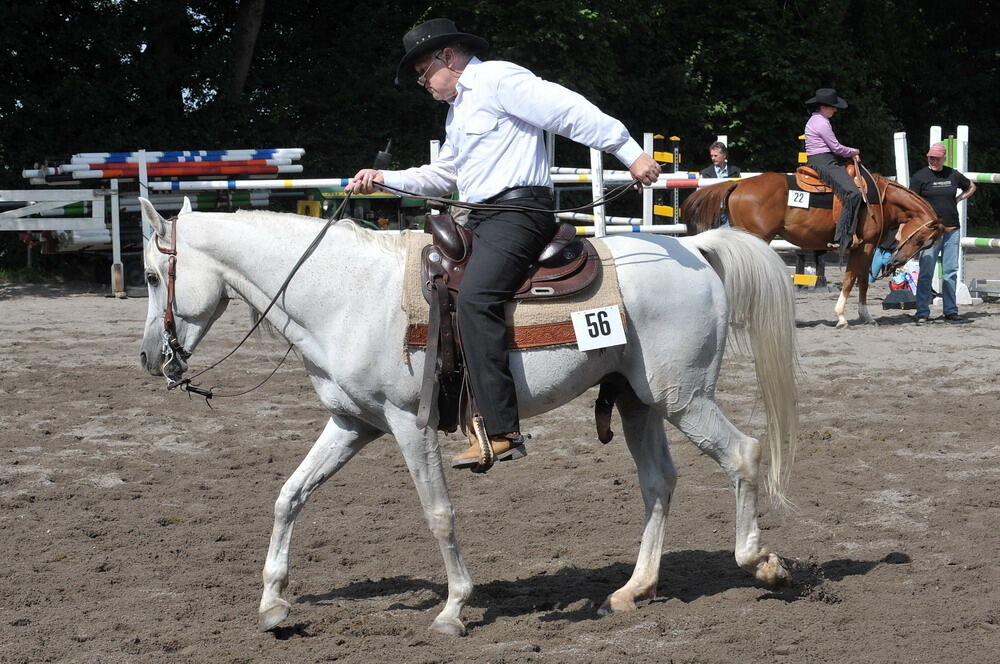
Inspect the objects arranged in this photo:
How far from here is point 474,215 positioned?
15.4ft

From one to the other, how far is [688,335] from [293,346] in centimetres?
165

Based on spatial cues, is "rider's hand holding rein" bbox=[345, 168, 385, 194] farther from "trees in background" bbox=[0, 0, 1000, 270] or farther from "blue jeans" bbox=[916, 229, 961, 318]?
"trees in background" bbox=[0, 0, 1000, 270]

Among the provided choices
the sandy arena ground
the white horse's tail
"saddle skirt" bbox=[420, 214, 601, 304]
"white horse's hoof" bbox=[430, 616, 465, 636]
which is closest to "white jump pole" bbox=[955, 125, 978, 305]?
the sandy arena ground

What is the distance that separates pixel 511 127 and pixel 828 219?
30.0 feet

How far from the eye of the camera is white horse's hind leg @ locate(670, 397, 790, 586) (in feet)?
15.5

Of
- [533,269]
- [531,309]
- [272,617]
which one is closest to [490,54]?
[533,269]

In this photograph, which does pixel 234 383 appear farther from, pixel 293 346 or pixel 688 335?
pixel 688 335

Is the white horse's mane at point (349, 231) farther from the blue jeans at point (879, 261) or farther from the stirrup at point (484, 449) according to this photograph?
the blue jeans at point (879, 261)

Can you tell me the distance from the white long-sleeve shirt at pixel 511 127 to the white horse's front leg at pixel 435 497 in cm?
99

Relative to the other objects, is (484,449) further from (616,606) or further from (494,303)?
(616,606)

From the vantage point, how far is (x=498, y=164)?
4.58 m

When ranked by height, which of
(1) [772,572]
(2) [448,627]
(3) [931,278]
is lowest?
(2) [448,627]

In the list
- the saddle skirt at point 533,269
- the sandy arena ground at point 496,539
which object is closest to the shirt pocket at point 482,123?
the saddle skirt at point 533,269

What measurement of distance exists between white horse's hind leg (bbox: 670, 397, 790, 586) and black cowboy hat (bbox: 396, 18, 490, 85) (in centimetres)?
175
